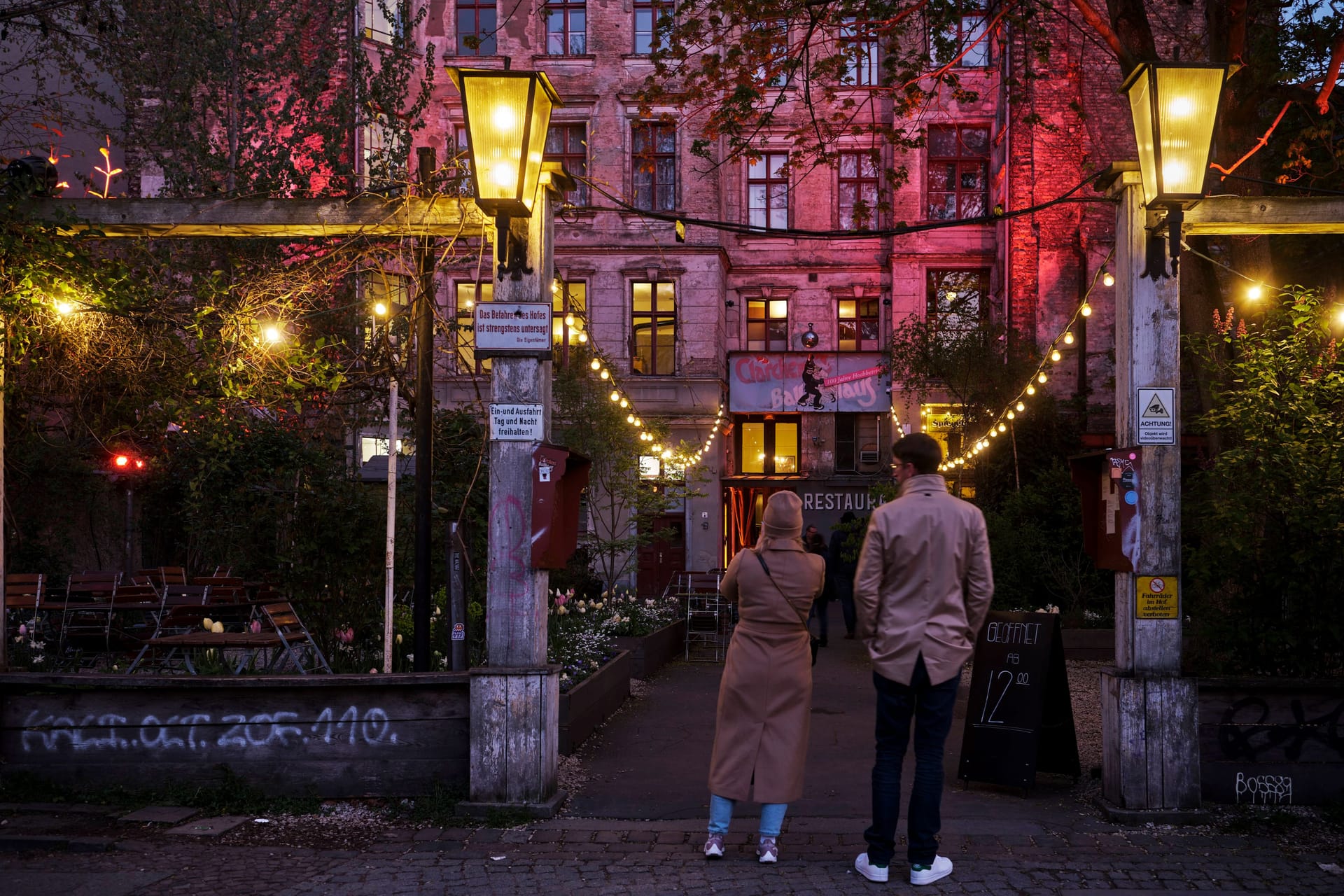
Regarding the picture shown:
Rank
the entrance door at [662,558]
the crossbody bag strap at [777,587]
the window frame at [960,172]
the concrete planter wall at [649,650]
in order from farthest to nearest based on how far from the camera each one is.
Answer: the window frame at [960,172], the entrance door at [662,558], the concrete planter wall at [649,650], the crossbody bag strap at [777,587]

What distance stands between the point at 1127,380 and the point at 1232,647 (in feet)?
6.44

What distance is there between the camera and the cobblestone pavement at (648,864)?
521 centimetres

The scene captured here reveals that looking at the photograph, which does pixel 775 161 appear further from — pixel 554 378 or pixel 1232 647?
pixel 1232 647

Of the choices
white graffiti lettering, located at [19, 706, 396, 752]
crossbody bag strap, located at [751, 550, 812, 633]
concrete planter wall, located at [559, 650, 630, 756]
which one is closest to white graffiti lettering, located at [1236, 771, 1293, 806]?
crossbody bag strap, located at [751, 550, 812, 633]

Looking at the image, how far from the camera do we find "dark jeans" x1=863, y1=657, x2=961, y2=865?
521cm

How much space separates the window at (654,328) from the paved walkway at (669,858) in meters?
20.9

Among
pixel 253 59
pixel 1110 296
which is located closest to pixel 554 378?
pixel 253 59

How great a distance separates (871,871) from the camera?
17.2ft

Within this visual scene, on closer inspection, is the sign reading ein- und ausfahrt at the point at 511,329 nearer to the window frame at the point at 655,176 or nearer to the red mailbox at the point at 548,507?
the red mailbox at the point at 548,507

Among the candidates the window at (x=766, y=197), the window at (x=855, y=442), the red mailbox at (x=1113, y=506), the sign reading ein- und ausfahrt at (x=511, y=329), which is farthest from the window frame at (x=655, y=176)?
the red mailbox at (x=1113, y=506)

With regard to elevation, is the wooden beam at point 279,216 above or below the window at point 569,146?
below

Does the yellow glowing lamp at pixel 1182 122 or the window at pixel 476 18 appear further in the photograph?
the window at pixel 476 18

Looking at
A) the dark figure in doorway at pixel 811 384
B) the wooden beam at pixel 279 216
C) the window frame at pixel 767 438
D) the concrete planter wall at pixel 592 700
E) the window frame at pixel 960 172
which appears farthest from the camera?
the window frame at pixel 767 438

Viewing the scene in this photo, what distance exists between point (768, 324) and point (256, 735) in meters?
24.0
